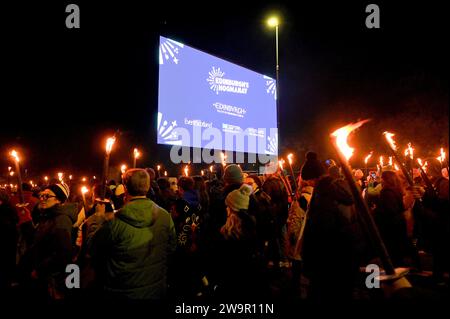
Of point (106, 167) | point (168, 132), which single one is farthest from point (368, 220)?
point (168, 132)

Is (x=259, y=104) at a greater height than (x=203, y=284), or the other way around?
(x=259, y=104)

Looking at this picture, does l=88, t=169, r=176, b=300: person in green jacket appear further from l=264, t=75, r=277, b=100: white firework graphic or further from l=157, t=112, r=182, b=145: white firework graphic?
l=264, t=75, r=277, b=100: white firework graphic

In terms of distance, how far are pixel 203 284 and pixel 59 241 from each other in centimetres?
259

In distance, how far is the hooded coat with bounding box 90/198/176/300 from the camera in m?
3.17

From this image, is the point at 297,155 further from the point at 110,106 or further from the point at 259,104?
the point at 110,106

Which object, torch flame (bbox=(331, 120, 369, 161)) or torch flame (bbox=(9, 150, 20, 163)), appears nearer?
torch flame (bbox=(331, 120, 369, 161))

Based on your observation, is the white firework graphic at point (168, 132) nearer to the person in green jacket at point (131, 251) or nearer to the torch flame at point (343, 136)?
the person in green jacket at point (131, 251)

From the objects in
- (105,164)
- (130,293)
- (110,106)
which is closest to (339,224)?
(130,293)

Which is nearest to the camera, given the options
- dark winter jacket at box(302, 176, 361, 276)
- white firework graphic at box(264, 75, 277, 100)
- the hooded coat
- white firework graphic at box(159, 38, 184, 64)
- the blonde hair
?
the hooded coat

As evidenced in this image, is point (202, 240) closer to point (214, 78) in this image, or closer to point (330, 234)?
point (330, 234)

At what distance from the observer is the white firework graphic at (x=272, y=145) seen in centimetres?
1460

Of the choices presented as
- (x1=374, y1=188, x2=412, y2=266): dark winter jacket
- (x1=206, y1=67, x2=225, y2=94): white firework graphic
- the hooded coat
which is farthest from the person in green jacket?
(x1=206, y1=67, x2=225, y2=94): white firework graphic

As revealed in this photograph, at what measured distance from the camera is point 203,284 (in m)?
5.72

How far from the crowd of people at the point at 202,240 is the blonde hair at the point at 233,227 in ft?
0.04
